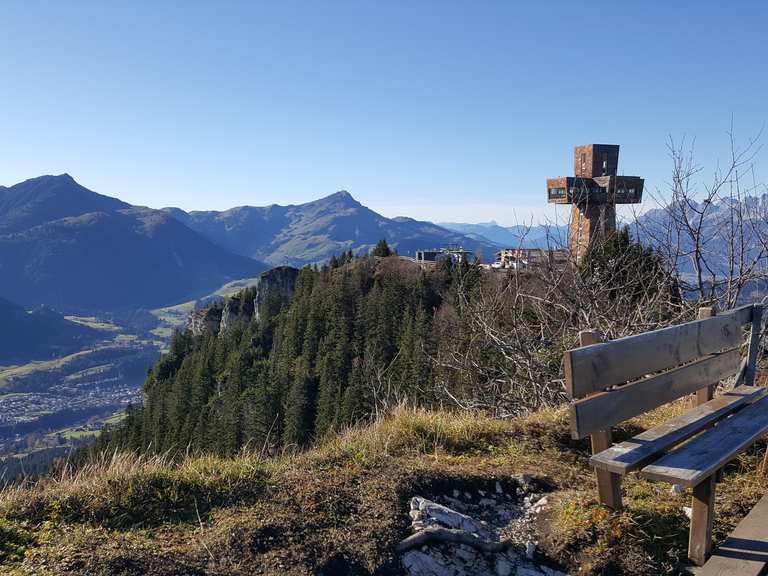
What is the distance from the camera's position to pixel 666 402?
3842 millimetres

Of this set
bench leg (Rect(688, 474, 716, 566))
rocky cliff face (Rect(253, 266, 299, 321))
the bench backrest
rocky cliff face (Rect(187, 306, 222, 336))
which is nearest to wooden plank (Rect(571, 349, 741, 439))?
the bench backrest

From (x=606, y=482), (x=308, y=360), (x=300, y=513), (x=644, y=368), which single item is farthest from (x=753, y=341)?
(x=308, y=360)

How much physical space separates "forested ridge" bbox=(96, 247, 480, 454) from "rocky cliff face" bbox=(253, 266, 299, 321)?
2687mm

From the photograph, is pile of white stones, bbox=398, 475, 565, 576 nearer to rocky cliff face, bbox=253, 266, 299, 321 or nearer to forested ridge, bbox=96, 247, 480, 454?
forested ridge, bbox=96, 247, 480, 454

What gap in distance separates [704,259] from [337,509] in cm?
695

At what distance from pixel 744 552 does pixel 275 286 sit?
7254 centimetres

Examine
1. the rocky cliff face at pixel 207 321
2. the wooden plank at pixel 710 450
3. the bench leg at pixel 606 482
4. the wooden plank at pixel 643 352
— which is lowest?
the rocky cliff face at pixel 207 321

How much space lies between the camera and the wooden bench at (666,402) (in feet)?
10.2

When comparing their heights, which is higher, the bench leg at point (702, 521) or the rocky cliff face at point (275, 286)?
the bench leg at point (702, 521)

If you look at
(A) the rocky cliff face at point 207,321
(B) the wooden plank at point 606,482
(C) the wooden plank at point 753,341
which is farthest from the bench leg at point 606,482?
(A) the rocky cliff face at point 207,321

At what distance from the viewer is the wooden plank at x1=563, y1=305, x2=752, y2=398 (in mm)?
3133

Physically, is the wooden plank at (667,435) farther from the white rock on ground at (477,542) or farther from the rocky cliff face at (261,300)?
the rocky cliff face at (261,300)

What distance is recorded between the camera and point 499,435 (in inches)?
207

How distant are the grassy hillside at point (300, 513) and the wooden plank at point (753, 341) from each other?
46.2 inches
